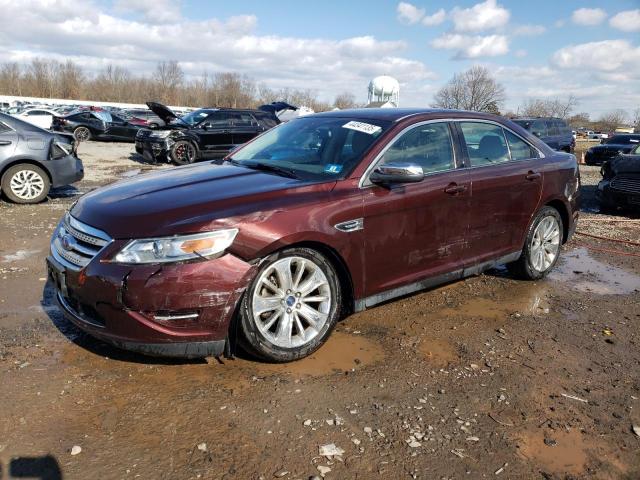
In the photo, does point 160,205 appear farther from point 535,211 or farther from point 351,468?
point 535,211

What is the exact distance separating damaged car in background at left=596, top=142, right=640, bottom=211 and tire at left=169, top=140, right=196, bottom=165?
34.2 ft

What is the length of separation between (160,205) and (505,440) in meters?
2.37

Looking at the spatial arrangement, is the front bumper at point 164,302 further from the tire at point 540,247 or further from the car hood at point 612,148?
the car hood at point 612,148

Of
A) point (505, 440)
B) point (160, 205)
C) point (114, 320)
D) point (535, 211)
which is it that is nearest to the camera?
point (505, 440)

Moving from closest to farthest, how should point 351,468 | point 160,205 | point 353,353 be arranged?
point 351,468 < point 160,205 < point 353,353

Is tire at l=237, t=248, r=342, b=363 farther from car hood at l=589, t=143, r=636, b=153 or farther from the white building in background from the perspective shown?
the white building in background

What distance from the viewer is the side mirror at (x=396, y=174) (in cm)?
364

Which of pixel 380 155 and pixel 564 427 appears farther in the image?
pixel 380 155

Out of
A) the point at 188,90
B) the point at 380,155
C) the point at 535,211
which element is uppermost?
the point at 188,90

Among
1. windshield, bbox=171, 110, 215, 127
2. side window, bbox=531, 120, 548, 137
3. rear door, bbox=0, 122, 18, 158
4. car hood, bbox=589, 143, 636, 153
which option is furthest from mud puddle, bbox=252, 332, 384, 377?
car hood, bbox=589, 143, 636, 153

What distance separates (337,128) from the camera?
4301 mm

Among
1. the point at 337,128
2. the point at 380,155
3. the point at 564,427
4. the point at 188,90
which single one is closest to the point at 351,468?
the point at 564,427

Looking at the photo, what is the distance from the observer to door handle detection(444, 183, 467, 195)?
423 centimetres

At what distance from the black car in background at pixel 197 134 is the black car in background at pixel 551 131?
1026 cm
